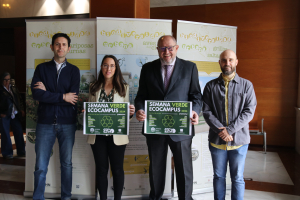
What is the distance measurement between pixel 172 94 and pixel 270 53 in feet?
14.7

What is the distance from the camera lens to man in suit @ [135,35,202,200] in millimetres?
2268

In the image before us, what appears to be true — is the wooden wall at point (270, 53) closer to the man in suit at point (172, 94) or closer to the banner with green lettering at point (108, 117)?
the man in suit at point (172, 94)

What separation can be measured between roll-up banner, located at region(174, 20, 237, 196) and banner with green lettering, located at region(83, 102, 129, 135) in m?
1.20

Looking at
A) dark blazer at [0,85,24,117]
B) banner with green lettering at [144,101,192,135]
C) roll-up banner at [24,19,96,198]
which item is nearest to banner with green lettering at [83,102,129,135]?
banner with green lettering at [144,101,192,135]

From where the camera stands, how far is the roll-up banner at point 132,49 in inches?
115

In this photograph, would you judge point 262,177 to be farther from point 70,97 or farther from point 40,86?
point 40,86

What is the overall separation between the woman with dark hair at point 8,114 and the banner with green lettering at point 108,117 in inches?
132

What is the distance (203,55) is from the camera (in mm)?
3174

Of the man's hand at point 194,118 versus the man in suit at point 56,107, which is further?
the man in suit at point 56,107

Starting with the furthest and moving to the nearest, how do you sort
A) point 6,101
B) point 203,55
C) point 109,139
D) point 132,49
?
point 6,101 → point 203,55 → point 132,49 → point 109,139

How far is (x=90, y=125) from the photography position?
232 centimetres

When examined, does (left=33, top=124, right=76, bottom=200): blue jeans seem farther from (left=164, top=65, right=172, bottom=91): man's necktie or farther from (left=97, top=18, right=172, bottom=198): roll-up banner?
(left=164, top=65, right=172, bottom=91): man's necktie

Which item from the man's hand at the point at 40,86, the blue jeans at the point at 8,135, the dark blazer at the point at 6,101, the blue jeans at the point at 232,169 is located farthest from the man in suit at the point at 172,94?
the blue jeans at the point at 8,135

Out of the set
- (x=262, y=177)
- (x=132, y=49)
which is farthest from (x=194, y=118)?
(x=262, y=177)
